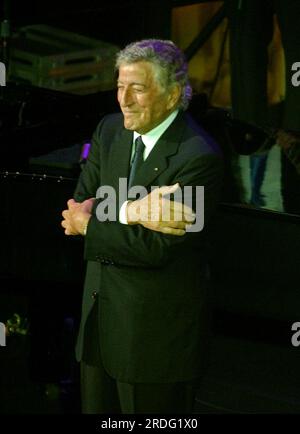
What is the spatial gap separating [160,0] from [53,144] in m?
2.52

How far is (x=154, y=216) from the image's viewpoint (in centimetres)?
215

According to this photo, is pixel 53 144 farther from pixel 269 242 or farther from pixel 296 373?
pixel 296 373

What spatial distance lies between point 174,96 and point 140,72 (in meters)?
0.13

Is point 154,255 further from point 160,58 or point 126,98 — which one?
point 160,58

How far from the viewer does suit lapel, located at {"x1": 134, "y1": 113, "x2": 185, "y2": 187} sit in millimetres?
2213

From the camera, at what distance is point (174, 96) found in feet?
7.36

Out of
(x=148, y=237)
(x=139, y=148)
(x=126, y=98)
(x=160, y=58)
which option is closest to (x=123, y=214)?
(x=148, y=237)

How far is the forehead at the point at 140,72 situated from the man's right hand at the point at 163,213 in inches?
12.5

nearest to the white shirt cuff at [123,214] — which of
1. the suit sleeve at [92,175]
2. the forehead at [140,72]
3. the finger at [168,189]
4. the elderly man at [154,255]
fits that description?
the elderly man at [154,255]

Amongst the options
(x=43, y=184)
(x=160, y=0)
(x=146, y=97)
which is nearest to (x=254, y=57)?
(x=160, y=0)

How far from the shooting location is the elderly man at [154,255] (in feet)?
7.12

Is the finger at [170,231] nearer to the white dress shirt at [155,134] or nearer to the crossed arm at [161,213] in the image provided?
the crossed arm at [161,213]

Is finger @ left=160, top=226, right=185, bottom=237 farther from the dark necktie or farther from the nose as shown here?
the nose

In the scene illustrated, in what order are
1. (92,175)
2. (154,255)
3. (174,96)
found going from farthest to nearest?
(92,175), (174,96), (154,255)
